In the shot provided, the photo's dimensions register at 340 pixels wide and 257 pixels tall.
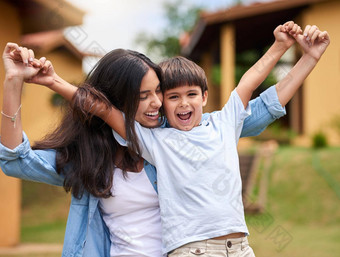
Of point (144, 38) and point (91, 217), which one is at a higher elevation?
point (144, 38)

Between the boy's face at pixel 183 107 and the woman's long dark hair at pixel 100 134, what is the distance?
0.12m

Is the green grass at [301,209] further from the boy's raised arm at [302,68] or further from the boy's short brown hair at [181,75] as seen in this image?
the boy's short brown hair at [181,75]

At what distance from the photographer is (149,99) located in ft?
6.91

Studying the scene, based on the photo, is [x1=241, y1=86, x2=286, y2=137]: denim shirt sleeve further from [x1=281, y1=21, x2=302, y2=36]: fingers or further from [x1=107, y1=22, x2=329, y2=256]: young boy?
[x1=281, y1=21, x2=302, y2=36]: fingers

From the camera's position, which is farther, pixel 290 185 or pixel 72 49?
pixel 72 49

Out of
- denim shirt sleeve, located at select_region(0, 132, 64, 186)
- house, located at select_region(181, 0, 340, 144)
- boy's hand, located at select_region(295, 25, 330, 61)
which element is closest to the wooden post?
house, located at select_region(181, 0, 340, 144)

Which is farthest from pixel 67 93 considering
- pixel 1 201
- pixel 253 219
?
pixel 253 219

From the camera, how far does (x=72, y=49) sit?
15.3 m

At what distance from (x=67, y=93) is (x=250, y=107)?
844 millimetres

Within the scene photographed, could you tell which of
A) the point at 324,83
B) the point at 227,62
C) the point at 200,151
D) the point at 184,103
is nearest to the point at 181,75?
the point at 184,103

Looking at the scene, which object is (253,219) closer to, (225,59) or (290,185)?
(290,185)

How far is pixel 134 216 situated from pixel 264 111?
2.50ft

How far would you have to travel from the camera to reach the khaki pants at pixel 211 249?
198cm

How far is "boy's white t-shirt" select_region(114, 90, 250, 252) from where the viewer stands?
6.53 feet
